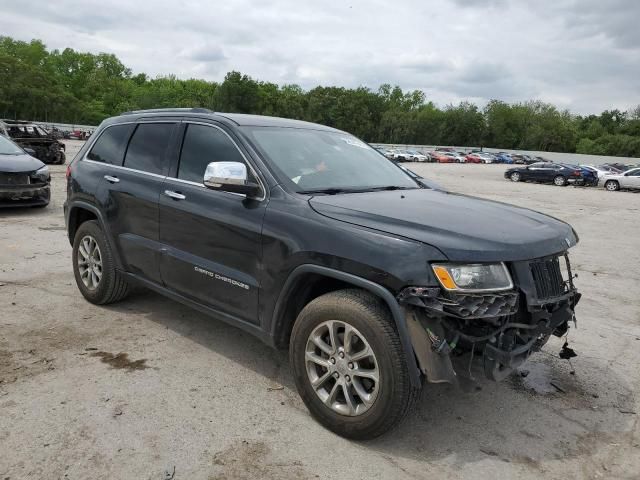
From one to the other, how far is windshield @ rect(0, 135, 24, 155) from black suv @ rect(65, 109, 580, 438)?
7.32 metres

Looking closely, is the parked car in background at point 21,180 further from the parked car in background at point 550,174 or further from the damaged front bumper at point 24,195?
the parked car in background at point 550,174

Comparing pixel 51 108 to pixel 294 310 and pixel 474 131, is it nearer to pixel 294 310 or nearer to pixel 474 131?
pixel 474 131

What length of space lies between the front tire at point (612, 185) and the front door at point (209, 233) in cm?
3200

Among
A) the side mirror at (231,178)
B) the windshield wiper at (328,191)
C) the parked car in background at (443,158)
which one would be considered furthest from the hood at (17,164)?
the parked car in background at (443,158)

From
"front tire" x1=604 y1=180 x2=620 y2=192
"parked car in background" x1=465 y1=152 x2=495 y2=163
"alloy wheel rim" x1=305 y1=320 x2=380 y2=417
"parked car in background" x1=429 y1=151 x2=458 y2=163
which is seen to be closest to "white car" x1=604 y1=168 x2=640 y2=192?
"front tire" x1=604 y1=180 x2=620 y2=192

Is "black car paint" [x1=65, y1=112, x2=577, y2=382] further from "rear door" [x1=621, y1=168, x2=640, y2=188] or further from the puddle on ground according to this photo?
"rear door" [x1=621, y1=168, x2=640, y2=188]

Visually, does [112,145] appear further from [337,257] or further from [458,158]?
[458,158]

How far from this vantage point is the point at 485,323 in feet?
9.86

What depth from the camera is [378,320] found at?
2.93 metres

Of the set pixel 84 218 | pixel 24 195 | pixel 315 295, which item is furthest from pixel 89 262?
pixel 24 195

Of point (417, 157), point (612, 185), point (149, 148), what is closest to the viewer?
point (149, 148)

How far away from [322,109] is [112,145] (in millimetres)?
107073

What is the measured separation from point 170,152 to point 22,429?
226 centimetres

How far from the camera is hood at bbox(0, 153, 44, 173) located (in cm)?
986
